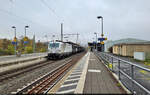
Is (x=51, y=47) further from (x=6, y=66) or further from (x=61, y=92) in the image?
(x=61, y=92)

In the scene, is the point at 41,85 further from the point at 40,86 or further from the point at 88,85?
the point at 88,85

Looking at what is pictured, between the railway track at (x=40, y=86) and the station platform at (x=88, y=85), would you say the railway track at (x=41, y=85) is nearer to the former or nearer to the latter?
the railway track at (x=40, y=86)

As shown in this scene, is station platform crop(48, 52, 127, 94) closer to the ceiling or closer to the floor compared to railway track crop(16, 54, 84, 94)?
closer to the ceiling

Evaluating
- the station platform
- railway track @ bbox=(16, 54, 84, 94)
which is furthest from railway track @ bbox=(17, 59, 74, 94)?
the station platform

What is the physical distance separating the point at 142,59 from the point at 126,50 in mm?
6779

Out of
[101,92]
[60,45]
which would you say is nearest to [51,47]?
[60,45]

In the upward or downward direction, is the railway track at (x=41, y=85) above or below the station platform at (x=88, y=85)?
below

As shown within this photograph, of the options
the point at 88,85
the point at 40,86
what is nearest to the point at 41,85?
the point at 40,86

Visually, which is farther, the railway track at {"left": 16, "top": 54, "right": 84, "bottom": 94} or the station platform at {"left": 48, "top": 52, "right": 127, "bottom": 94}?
the railway track at {"left": 16, "top": 54, "right": 84, "bottom": 94}

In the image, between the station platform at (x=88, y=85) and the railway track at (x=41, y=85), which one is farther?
the railway track at (x=41, y=85)

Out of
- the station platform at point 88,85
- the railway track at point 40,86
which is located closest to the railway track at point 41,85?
the railway track at point 40,86

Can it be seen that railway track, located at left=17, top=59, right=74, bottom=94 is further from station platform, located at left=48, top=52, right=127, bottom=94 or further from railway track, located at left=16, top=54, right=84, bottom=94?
station platform, located at left=48, top=52, right=127, bottom=94

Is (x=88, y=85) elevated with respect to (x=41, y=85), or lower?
elevated

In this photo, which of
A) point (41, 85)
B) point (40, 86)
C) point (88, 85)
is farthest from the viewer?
point (41, 85)
